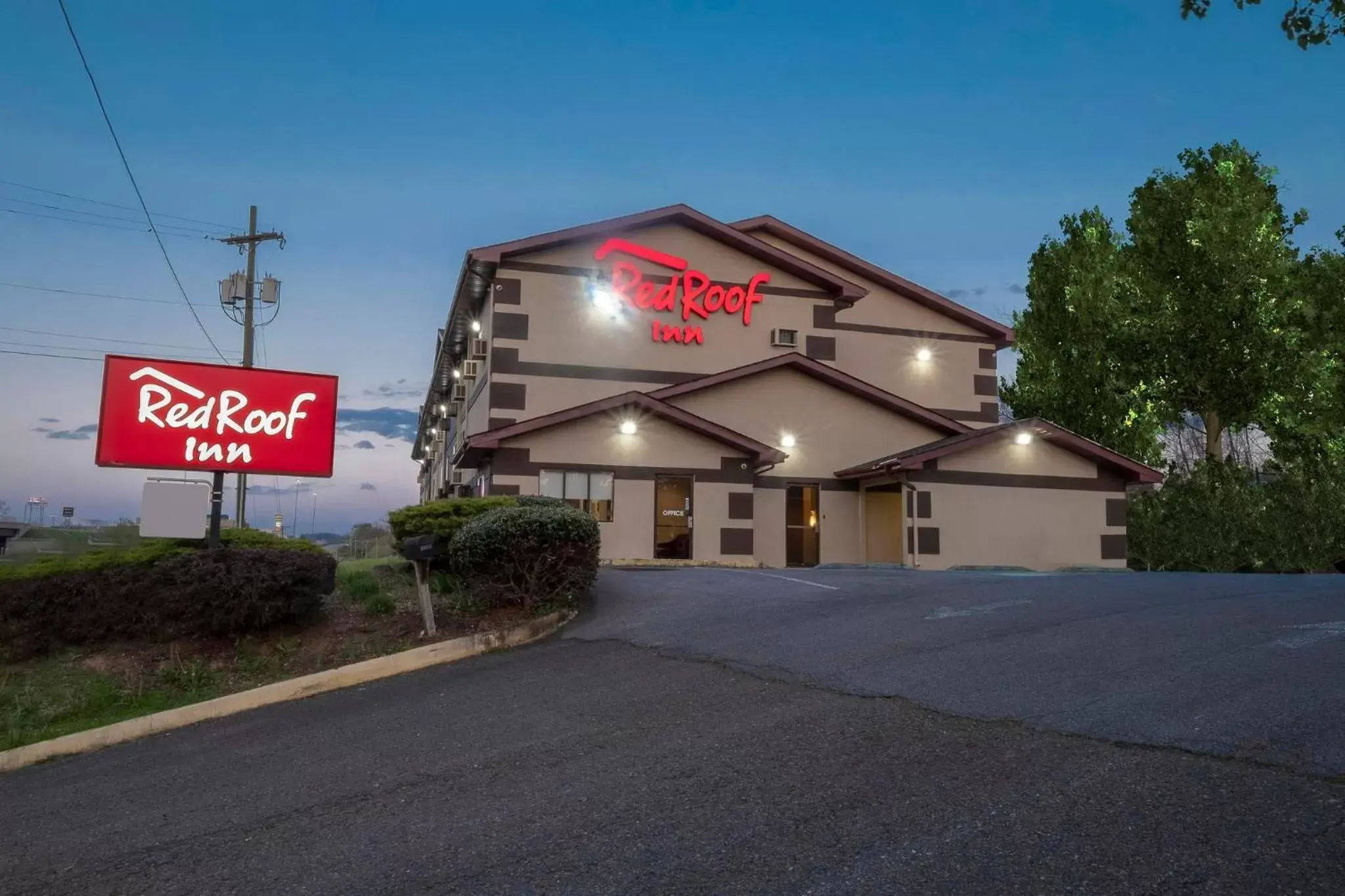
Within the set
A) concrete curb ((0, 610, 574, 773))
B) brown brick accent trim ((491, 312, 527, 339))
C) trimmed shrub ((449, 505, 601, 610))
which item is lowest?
concrete curb ((0, 610, 574, 773))

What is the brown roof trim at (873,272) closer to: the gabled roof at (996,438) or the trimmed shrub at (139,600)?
the gabled roof at (996,438)

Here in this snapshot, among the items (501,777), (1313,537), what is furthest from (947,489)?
(501,777)

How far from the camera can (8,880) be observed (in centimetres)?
550

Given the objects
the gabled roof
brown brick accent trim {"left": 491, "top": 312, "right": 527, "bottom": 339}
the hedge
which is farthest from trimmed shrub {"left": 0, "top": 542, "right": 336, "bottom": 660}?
the hedge

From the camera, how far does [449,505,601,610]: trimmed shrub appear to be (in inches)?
463

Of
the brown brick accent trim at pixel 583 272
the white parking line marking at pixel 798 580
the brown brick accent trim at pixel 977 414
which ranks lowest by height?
the white parking line marking at pixel 798 580

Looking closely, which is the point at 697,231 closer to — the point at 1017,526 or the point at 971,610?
the point at 1017,526

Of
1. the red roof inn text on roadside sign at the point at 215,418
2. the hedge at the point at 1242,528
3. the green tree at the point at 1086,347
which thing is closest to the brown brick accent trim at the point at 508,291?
the red roof inn text on roadside sign at the point at 215,418

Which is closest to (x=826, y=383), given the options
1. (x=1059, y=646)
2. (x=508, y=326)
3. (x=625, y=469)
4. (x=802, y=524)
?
(x=802, y=524)

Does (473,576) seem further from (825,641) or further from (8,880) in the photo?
(8,880)

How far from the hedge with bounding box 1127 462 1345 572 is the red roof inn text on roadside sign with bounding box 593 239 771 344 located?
A: 1311 centimetres

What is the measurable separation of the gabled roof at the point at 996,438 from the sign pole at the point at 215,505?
15.1 m

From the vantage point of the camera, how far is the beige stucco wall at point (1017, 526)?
23000 millimetres

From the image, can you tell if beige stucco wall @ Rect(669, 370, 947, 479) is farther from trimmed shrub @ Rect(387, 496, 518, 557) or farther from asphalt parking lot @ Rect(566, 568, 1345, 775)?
asphalt parking lot @ Rect(566, 568, 1345, 775)
